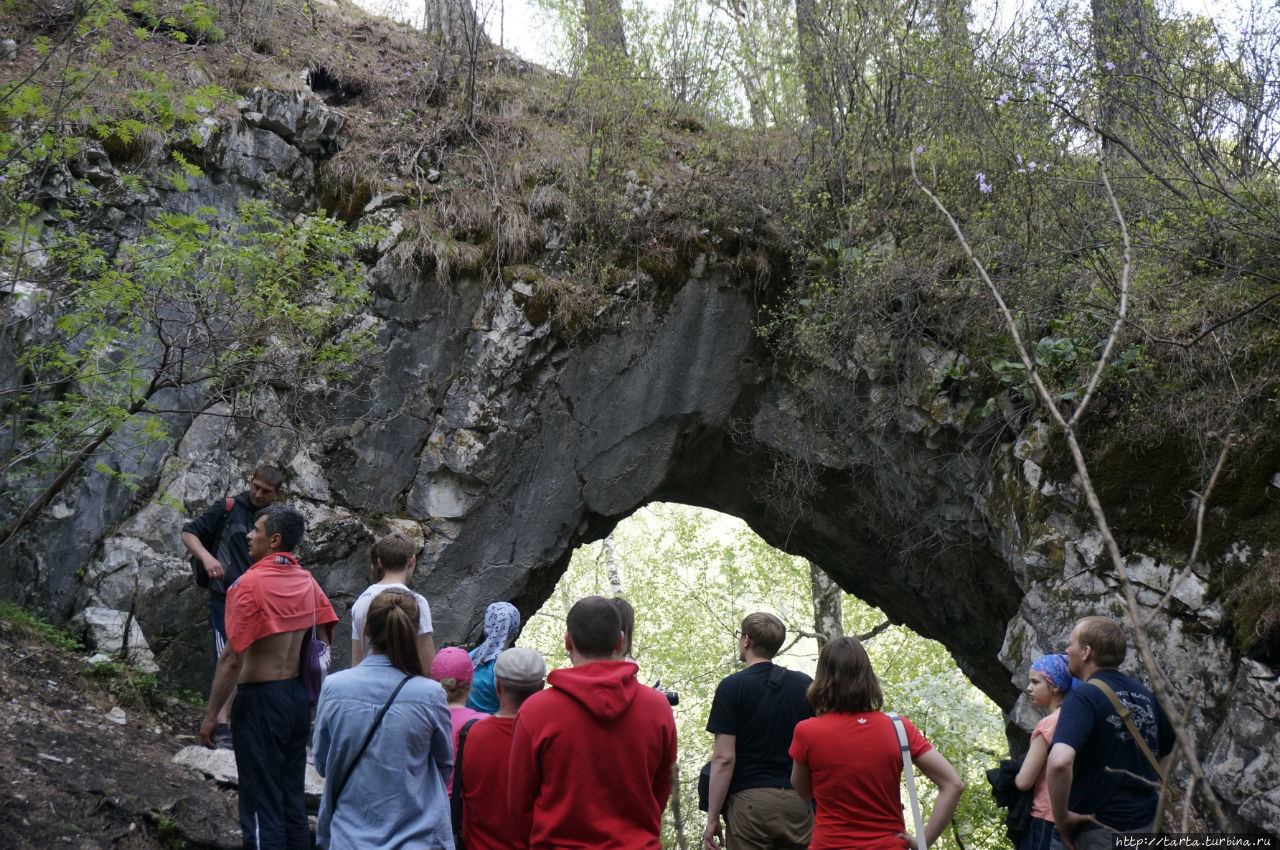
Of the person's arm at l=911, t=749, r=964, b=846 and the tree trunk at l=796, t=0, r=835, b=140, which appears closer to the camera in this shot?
the person's arm at l=911, t=749, r=964, b=846

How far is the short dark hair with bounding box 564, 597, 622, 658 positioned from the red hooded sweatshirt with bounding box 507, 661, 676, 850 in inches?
1.9

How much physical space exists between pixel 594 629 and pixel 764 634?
1.43m

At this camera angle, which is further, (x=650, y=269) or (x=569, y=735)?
(x=650, y=269)

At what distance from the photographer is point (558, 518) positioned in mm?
7961

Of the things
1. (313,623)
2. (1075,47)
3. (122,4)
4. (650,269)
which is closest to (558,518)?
(650,269)

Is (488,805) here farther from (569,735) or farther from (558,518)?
(558,518)

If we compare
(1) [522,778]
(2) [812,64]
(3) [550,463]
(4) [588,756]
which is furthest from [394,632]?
(2) [812,64]

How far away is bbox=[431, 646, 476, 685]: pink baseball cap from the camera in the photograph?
3.64 m

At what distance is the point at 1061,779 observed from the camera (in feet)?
10.8

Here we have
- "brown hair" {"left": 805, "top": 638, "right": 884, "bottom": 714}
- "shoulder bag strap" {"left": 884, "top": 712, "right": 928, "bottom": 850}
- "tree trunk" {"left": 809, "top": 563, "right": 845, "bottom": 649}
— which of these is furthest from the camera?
"tree trunk" {"left": 809, "top": 563, "right": 845, "bottom": 649}

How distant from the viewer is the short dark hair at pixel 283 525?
3.96 metres

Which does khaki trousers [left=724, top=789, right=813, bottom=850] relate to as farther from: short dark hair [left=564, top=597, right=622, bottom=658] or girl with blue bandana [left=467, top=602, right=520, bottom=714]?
short dark hair [left=564, top=597, right=622, bottom=658]

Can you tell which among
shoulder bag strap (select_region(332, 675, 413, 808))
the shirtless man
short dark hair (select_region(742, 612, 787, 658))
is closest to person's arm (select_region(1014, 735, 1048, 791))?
short dark hair (select_region(742, 612, 787, 658))

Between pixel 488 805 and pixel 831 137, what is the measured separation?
738 cm
